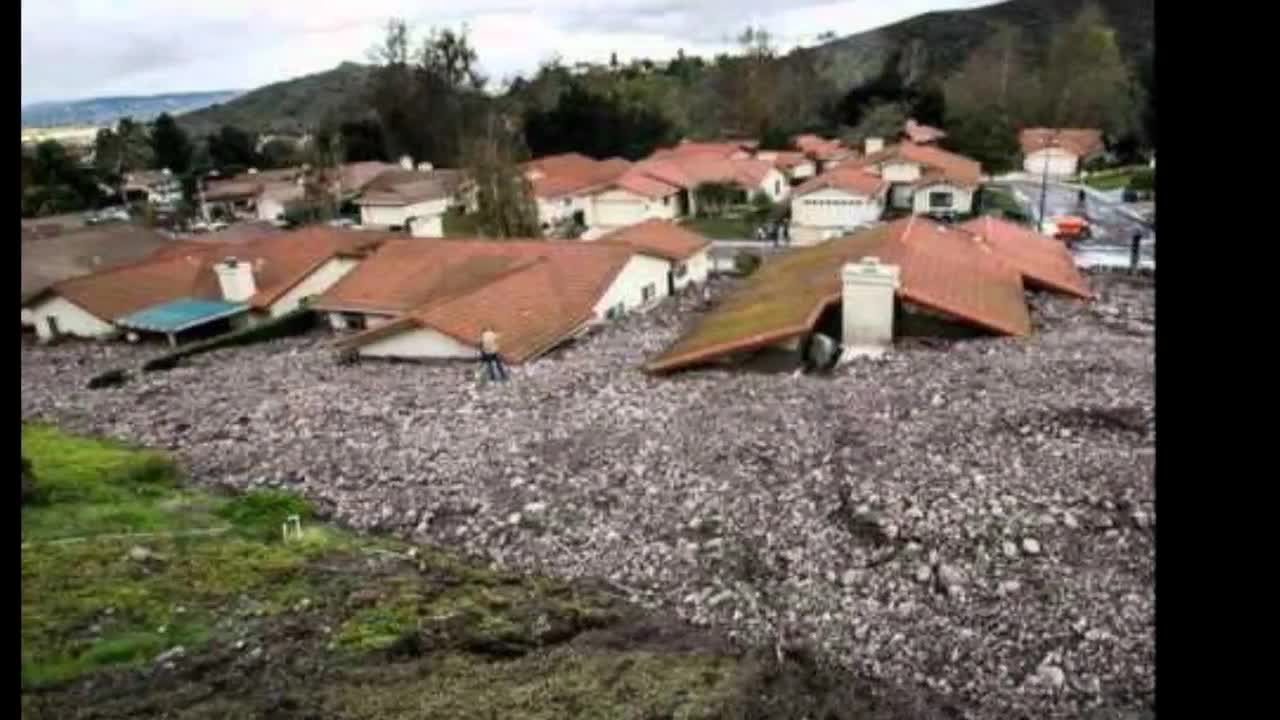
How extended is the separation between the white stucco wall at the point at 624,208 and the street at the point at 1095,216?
1514 cm

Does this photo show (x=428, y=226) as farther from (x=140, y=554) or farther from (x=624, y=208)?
(x=140, y=554)

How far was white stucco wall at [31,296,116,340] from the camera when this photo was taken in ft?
100

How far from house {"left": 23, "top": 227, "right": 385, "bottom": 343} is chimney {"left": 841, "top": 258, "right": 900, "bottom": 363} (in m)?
17.4

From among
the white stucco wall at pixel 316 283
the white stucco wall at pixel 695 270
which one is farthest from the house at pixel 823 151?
the white stucco wall at pixel 316 283

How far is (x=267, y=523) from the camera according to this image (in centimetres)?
1384

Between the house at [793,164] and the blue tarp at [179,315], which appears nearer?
the blue tarp at [179,315]

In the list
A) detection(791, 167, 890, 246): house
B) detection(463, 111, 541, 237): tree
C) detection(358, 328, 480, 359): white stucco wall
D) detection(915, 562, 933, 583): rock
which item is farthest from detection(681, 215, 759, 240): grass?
detection(915, 562, 933, 583): rock

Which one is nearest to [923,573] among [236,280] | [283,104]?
[236,280]

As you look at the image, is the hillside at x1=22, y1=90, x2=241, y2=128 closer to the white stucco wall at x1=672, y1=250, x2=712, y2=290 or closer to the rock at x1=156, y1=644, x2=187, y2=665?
the rock at x1=156, y1=644, x2=187, y2=665

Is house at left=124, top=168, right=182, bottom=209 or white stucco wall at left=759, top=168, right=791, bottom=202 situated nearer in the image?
white stucco wall at left=759, top=168, right=791, bottom=202

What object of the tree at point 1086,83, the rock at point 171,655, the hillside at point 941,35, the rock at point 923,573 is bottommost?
the rock at point 171,655

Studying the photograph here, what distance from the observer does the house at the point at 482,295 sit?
22828mm

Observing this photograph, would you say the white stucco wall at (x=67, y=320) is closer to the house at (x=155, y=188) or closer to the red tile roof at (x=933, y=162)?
the red tile roof at (x=933, y=162)
